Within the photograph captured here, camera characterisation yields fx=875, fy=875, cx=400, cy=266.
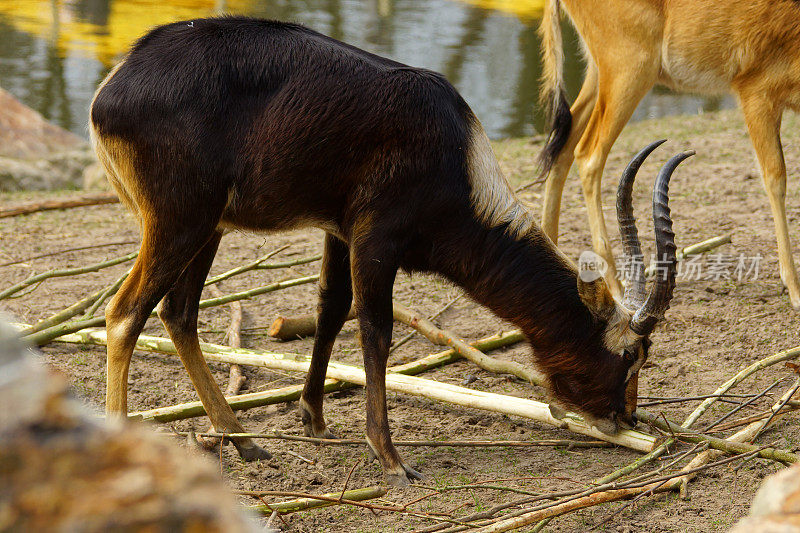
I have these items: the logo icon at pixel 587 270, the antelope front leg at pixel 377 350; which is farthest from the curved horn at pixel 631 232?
the antelope front leg at pixel 377 350

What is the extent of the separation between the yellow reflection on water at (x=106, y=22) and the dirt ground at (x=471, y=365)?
8.19 meters

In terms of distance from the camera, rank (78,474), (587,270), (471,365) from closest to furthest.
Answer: (78,474)
(587,270)
(471,365)

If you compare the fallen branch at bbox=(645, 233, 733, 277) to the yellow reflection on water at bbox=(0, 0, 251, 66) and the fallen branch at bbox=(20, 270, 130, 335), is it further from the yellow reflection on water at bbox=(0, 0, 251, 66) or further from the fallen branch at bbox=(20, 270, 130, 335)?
the yellow reflection on water at bbox=(0, 0, 251, 66)

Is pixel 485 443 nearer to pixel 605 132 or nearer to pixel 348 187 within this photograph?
pixel 348 187

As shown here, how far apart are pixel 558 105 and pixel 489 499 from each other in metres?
3.72

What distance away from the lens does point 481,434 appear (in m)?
4.50

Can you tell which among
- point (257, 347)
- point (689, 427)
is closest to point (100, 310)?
point (257, 347)

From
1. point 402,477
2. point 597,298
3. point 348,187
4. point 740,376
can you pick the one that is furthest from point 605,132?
point 402,477

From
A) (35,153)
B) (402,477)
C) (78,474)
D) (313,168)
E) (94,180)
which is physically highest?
(78,474)

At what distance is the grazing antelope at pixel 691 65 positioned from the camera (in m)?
5.93

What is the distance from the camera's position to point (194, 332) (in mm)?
4266

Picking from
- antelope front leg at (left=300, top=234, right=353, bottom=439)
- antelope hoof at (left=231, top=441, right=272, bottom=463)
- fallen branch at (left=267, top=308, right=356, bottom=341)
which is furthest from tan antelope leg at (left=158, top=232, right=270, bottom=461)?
fallen branch at (left=267, top=308, right=356, bottom=341)

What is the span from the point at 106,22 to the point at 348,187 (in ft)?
49.8

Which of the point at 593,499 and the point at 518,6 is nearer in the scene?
the point at 593,499
